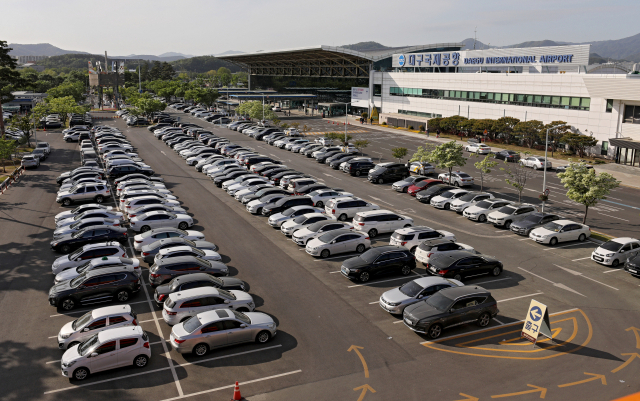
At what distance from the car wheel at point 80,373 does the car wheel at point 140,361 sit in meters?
1.54

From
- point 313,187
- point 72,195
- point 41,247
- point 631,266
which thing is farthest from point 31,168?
point 631,266

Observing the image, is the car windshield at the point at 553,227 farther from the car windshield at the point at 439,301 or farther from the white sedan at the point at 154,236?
the white sedan at the point at 154,236

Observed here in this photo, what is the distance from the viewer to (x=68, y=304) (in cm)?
2103

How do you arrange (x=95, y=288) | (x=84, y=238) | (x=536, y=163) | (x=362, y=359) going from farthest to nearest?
(x=536, y=163), (x=84, y=238), (x=95, y=288), (x=362, y=359)

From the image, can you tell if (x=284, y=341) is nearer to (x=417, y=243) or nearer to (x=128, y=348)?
(x=128, y=348)

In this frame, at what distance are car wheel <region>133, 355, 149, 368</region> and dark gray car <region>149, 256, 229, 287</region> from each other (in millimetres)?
6444

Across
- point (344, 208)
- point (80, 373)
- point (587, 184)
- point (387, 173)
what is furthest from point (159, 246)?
point (587, 184)

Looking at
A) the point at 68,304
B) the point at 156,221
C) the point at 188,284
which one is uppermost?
the point at 156,221

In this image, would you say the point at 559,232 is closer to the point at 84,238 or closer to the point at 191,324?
the point at 191,324

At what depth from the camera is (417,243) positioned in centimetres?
2911

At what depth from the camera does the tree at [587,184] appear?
3338 cm

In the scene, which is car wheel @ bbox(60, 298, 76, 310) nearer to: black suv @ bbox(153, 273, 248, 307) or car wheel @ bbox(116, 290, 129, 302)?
car wheel @ bbox(116, 290, 129, 302)

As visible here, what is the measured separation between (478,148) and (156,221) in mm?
46584

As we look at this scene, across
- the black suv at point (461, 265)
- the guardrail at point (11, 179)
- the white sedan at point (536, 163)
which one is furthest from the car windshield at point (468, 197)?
the guardrail at point (11, 179)
